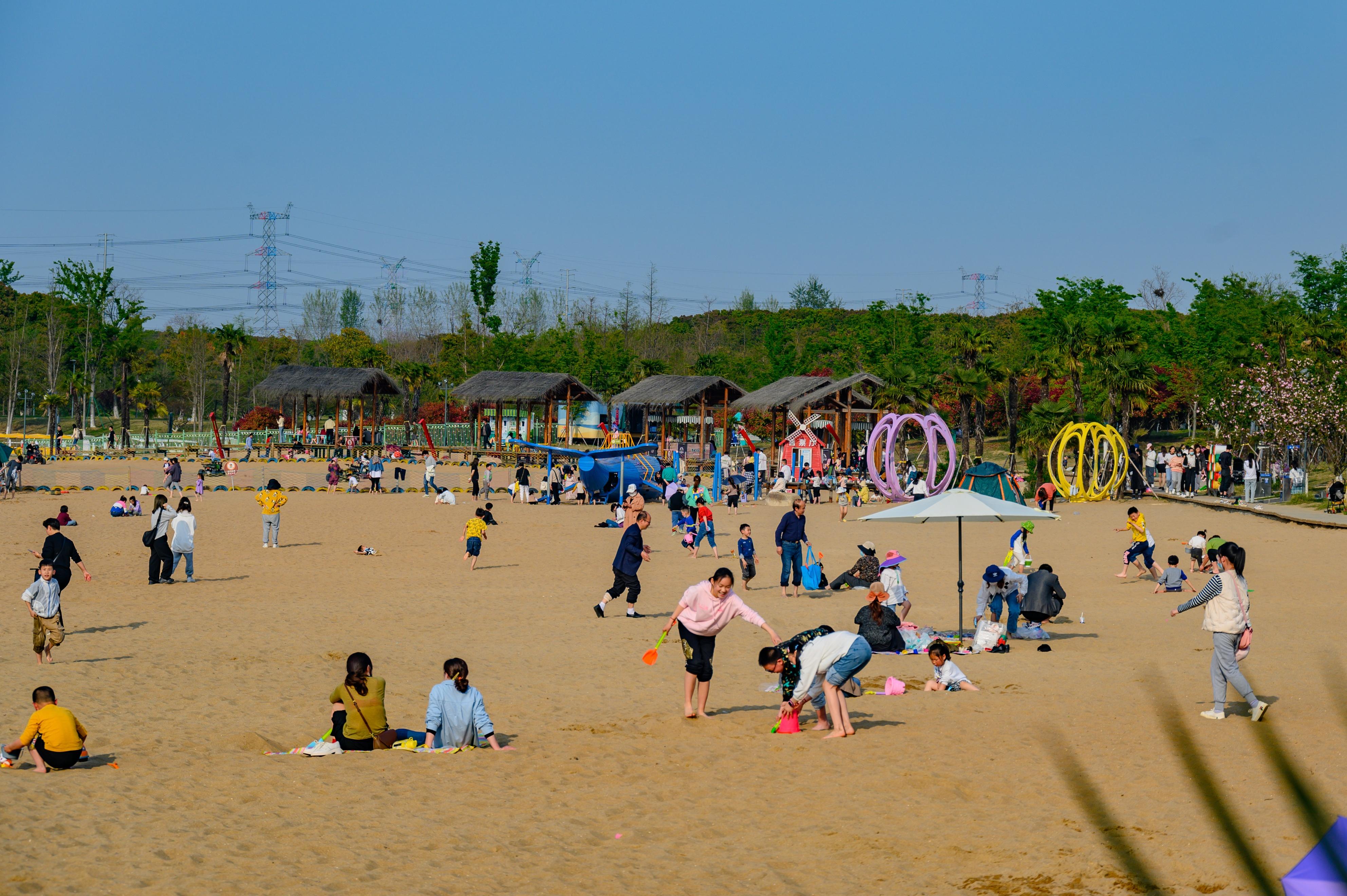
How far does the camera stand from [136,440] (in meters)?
64.6

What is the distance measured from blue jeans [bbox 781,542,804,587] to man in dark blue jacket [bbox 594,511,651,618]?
3154 mm

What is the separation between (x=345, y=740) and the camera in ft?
29.1

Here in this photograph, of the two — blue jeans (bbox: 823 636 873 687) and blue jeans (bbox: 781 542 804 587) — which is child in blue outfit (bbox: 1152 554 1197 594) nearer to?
blue jeans (bbox: 781 542 804 587)

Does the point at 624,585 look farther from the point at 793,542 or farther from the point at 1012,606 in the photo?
the point at 1012,606

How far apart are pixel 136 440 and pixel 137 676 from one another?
192 ft

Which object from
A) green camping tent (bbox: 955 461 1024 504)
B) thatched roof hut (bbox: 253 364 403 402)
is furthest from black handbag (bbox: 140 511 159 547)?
thatched roof hut (bbox: 253 364 403 402)

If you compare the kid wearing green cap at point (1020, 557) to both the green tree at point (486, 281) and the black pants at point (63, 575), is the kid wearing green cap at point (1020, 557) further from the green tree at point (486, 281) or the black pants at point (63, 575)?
the green tree at point (486, 281)

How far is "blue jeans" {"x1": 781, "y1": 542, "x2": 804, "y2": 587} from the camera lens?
58.5ft

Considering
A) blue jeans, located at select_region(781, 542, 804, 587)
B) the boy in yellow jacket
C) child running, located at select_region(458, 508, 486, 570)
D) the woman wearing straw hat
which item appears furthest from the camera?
the boy in yellow jacket

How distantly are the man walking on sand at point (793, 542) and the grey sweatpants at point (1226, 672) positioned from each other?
8534 mm

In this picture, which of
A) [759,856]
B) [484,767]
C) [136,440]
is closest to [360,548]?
[484,767]

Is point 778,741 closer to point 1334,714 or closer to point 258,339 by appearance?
point 1334,714

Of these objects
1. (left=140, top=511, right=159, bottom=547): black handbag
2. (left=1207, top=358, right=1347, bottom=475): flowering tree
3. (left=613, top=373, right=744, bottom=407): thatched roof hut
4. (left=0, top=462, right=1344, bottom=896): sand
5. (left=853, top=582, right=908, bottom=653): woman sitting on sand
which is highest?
(left=613, top=373, right=744, bottom=407): thatched roof hut

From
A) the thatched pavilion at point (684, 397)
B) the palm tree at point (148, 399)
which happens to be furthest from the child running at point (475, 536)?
the palm tree at point (148, 399)
